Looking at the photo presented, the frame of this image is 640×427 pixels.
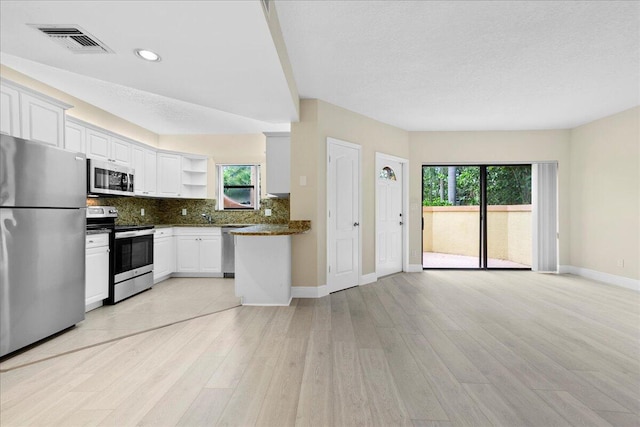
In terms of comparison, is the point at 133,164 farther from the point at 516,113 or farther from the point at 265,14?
the point at 516,113

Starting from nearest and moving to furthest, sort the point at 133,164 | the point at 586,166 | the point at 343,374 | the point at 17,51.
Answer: the point at 343,374, the point at 17,51, the point at 133,164, the point at 586,166

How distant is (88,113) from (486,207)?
6.79m

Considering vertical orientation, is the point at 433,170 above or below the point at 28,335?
above

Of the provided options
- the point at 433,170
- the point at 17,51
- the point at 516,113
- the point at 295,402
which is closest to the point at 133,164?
the point at 17,51

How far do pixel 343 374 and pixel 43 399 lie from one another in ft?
6.14

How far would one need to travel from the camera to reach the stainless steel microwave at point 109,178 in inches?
152

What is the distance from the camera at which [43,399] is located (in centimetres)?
188

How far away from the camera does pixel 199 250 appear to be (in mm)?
5367

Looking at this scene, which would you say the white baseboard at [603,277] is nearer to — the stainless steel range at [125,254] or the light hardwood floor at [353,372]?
the light hardwood floor at [353,372]

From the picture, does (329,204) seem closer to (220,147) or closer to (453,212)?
(220,147)

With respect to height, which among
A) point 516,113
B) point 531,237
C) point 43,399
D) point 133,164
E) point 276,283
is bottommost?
point 43,399

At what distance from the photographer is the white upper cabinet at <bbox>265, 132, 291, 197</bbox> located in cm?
431

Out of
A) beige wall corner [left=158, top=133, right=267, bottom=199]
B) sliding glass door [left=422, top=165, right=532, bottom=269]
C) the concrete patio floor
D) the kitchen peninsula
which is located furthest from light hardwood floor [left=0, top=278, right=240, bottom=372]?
sliding glass door [left=422, top=165, right=532, bottom=269]

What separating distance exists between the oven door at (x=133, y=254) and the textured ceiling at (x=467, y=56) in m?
3.00
